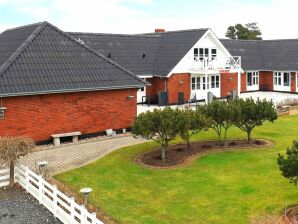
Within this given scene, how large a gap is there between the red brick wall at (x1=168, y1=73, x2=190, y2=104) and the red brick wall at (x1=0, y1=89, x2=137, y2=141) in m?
9.74

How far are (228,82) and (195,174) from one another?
24.2m

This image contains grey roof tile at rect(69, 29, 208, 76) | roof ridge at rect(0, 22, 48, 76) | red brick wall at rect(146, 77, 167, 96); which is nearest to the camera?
roof ridge at rect(0, 22, 48, 76)

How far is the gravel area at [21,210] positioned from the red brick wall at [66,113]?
6.17m

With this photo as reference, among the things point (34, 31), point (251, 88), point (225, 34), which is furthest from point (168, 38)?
point (225, 34)

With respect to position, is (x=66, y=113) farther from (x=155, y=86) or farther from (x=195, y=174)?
(x=155, y=86)

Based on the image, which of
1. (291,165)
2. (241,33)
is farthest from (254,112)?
(241,33)

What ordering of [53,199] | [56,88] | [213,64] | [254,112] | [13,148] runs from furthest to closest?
[213,64] → [56,88] → [254,112] → [13,148] → [53,199]

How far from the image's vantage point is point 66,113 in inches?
862

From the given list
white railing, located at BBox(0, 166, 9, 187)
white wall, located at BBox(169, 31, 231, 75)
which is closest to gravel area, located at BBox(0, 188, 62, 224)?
white railing, located at BBox(0, 166, 9, 187)

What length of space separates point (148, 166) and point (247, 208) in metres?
5.70

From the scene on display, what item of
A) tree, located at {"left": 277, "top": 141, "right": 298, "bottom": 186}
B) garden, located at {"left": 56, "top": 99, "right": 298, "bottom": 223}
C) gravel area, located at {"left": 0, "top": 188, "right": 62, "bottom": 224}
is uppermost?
tree, located at {"left": 277, "top": 141, "right": 298, "bottom": 186}

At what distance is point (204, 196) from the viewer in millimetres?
13727

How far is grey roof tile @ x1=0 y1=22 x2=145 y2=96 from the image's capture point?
20.7 meters

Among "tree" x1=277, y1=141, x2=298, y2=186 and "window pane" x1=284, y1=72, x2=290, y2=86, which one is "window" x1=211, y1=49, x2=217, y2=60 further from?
"tree" x1=277, y1=141, x2=298, y2=186
